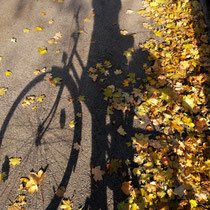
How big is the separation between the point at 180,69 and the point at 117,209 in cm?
309

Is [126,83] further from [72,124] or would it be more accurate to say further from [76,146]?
[76,146]

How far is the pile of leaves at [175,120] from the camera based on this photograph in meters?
2.84

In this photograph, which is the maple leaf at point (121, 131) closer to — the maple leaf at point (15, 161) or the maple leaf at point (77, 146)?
the maple leaf at point (77, 146)

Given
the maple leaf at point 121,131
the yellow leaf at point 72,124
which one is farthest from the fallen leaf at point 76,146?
the maple leaf at point 121,131

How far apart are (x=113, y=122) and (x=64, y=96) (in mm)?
1198

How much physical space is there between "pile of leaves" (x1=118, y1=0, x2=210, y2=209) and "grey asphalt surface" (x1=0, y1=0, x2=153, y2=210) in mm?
306

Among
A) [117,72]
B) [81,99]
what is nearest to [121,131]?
[81,99]

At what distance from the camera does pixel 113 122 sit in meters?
3.65

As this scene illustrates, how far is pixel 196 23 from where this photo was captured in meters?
5.08

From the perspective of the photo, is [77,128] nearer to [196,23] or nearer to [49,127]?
[49,127]

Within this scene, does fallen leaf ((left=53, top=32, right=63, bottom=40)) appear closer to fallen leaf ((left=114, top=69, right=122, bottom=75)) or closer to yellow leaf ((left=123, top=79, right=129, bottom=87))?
fallen leaf ((left=114, top=69, right=122, bottom=75))

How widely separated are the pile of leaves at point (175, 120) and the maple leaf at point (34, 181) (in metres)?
1.30

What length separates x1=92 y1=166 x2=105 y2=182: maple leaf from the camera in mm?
3049

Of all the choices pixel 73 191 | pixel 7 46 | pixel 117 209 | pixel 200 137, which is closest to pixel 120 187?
pixel 117 209
